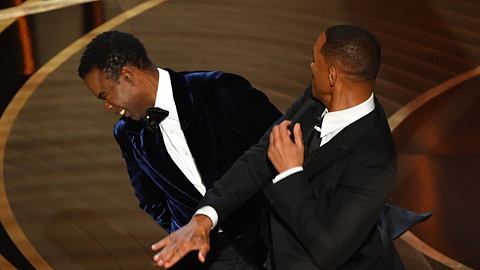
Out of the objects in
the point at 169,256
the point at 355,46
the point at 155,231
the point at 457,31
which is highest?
the point at 355,46

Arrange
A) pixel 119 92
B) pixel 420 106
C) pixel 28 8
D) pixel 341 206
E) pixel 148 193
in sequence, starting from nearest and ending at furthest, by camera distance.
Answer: pixel 341 206, pixel 119 92, pixel 148 193, pixel 420 106, pixel 28 8

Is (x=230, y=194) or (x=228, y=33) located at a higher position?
(x=230, y=194)

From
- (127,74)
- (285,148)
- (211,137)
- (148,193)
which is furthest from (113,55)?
(285,148)

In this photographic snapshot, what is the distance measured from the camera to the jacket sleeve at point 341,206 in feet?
7.95

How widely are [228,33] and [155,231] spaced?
1997 millimetres

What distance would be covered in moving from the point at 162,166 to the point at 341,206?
0.89 metres

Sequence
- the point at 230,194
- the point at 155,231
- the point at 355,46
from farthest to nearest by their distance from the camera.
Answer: the point at 155,231 < the point at 230,194 < the point at 355,46

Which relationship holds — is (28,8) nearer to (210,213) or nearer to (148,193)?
(148,193)

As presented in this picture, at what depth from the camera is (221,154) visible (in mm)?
3113

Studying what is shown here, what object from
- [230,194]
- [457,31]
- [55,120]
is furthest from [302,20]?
[230,194]

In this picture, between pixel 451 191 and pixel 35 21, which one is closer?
pixel 451 191

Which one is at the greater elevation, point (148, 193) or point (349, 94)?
point (349, 94)

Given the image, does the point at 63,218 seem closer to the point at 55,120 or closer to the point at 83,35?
the point at 55,120

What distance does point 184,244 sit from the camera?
2.56m
